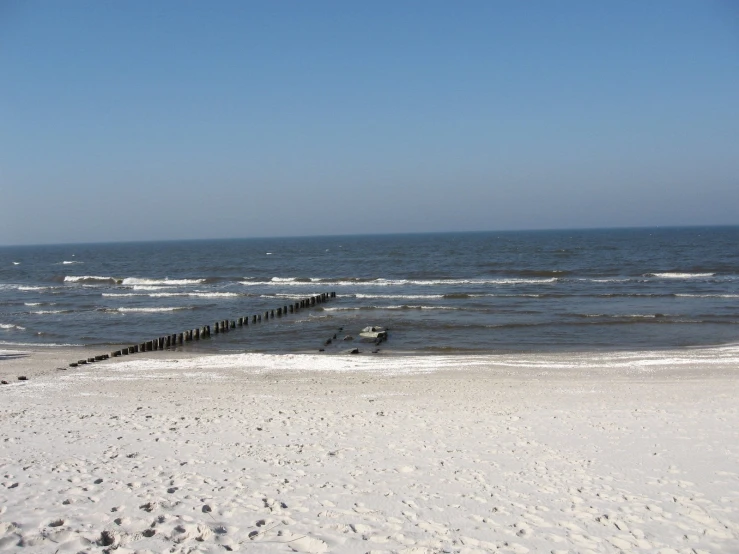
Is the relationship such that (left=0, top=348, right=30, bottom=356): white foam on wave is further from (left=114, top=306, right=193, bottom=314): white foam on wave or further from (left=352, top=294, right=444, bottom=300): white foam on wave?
(left=352, top=294, right=444, bottom=300): white foam on wave

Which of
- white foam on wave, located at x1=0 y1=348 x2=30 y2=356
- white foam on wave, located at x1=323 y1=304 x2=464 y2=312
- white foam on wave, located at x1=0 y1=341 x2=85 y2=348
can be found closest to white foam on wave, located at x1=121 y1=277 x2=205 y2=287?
white foam on wave, located at x1=323 y1=304 x2=464 y2=312

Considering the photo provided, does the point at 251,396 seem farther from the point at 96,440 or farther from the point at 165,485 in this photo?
the point at 165,485

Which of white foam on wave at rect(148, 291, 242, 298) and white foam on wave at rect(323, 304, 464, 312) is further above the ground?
white foam on wave at rect(148, 291, 242, 298)

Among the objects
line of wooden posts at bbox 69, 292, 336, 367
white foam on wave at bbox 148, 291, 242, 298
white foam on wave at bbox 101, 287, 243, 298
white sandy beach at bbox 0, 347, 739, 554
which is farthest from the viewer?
white foam on wave at bbox 101, 287, 243, 298

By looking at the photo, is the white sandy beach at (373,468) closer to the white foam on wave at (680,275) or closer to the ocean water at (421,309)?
the ocean water at (421,309)

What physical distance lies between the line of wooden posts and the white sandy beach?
26.9 ft

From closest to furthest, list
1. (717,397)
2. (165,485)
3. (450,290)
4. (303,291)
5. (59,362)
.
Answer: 1. (165,485)
2. (717,397)
3. (59,362)
4. (450,290)
5. (303,291)

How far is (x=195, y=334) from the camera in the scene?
28594 mm

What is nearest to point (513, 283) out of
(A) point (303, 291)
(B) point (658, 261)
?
(A) point (303, 291)

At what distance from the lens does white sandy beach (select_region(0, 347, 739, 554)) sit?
6320 mm

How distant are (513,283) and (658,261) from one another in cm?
3021

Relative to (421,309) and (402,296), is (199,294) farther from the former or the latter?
(421,309)

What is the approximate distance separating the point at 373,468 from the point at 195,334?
21.8m

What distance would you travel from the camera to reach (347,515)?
6844 mm
